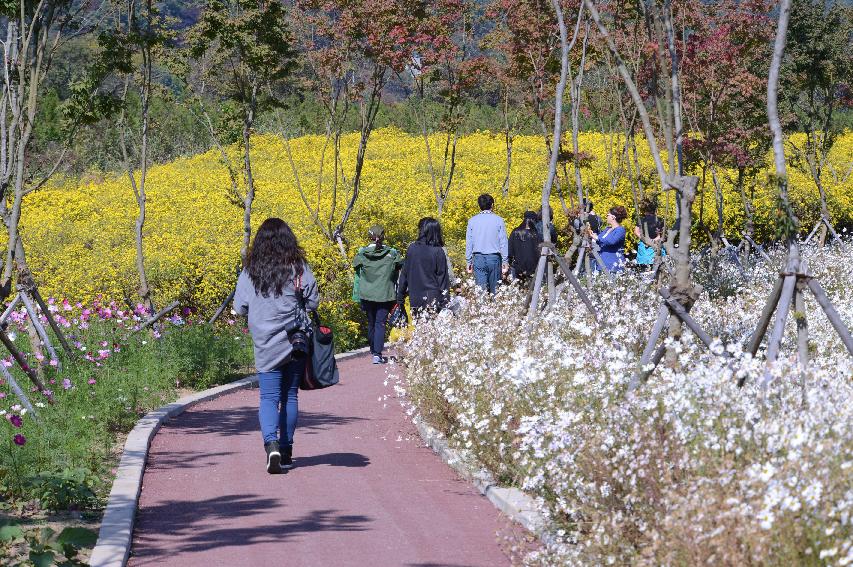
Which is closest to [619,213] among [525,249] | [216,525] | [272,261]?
[525,249]

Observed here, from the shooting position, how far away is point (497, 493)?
25.5ft

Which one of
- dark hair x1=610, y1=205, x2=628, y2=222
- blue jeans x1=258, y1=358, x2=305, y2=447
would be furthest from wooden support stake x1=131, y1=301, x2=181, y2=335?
dark hair x1=610, y1=205, x2=628, y2=222

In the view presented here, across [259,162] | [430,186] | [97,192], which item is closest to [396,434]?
[430,186]

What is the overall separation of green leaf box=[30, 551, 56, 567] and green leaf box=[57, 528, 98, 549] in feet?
0.92

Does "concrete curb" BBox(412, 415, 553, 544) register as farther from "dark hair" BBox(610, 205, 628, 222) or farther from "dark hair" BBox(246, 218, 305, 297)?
"dark hair" BBox(610, 205, 628, 222)

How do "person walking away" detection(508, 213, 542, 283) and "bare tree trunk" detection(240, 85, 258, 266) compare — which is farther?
"person walking away" detection(508, 213, 542, 283)

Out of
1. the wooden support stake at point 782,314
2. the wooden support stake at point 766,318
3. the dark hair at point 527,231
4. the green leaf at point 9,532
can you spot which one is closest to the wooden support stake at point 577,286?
the wooden support stake at point 766,318

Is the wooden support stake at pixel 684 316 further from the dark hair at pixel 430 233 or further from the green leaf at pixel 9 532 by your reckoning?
the dark hair at pixel 430 233

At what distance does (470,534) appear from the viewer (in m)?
7.21

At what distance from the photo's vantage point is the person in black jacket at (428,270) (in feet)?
46.8

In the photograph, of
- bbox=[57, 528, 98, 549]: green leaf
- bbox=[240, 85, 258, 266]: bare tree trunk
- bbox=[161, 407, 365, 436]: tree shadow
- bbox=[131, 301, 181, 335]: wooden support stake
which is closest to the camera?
bbox=[57, 528, 98, 549]: green leaf

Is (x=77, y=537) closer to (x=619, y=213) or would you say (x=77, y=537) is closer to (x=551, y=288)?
(x=551, y=288)

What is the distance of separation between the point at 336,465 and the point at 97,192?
20.8m

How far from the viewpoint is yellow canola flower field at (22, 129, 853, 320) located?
1767 centimetres
